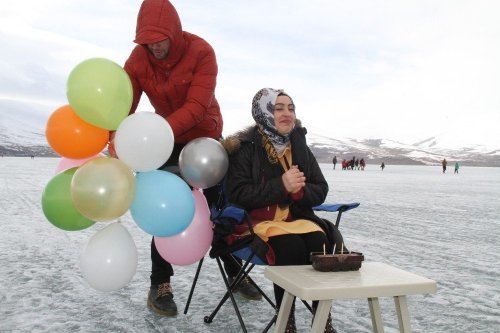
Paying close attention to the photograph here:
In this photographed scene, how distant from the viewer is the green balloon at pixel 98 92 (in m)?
2.63

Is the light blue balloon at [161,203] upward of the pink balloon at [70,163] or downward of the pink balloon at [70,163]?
downward

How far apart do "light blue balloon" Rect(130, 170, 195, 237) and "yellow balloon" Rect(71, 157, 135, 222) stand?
126mm

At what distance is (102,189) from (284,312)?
1.10m

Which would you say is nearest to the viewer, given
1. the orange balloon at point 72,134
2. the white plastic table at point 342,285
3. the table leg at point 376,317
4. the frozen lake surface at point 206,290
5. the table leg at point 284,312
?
the white plastic table at point 342,285

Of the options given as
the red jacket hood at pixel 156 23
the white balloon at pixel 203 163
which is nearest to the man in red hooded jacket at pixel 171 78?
the red jacket hood at pixel 156 23

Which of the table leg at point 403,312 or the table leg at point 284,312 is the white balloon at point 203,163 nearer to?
the table leg at point 284,312

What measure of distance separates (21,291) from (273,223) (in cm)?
208

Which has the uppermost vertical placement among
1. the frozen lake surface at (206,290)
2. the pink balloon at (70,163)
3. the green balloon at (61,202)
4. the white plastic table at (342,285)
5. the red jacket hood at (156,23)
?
the red jacket hood at (156,23)

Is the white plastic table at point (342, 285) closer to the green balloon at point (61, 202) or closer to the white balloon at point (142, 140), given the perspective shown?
the white balloon at point (142, 140)

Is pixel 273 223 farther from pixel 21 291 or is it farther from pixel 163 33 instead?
pixel 21 291

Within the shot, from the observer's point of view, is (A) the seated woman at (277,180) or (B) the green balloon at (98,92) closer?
(B) the green balloon at (98,92)

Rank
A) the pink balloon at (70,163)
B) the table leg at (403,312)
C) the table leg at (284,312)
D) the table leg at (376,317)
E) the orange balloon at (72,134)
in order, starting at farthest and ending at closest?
the pink balloon at (70,163) < the orange balloon at (72,134) < the table leg at (376,317) < the table leg at (284,312) < the table leg at (403,312)

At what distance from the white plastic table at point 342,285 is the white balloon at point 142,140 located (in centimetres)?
91

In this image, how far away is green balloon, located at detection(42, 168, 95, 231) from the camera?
108 inches
